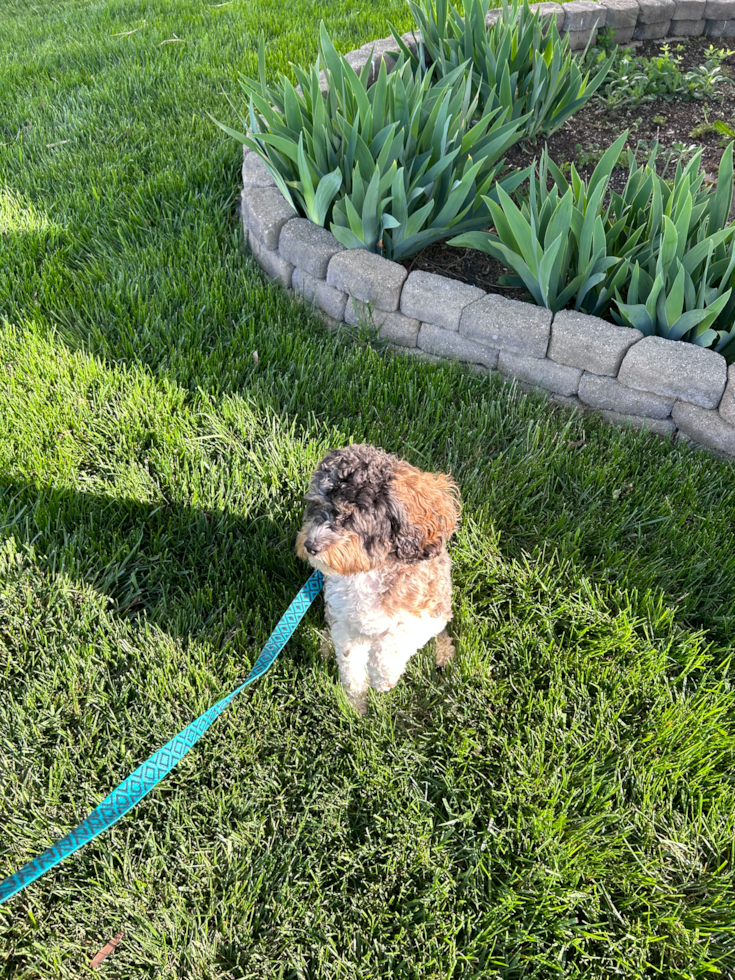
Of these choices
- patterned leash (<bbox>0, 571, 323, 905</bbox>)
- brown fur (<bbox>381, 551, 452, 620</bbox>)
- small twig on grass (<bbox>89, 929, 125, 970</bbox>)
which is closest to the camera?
patterned leash (<bbox>0, 571, 323, 905</bbox>)

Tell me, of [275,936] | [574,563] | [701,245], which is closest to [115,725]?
[275,936]

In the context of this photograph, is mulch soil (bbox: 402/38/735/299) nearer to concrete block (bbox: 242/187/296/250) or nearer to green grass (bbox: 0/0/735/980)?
concrete block (bbox: 242/187/296/250)

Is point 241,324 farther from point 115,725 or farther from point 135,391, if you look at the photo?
point 115,725

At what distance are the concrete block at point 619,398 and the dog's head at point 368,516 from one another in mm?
1402

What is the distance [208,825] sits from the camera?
179cm

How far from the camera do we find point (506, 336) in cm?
284

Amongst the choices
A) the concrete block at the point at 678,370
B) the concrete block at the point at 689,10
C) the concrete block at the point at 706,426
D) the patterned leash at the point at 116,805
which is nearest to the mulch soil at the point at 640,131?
the concrete block at the point at 689,10

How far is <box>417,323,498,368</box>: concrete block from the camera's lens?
2.96 meters

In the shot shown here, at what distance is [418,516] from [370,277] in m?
1.67

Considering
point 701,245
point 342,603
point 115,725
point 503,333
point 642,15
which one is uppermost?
point 642,15

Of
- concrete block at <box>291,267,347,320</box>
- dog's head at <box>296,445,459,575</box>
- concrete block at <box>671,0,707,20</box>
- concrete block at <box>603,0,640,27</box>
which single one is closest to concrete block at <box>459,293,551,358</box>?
concrete block at <box>291,267,347,320</box>

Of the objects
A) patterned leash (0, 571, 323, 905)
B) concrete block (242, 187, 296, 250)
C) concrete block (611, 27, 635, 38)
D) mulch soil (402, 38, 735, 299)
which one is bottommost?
patterned leash (0, 571, 323, 905)

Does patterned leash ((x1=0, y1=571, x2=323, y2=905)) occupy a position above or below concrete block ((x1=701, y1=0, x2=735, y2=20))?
below

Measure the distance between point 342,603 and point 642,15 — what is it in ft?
18.4
